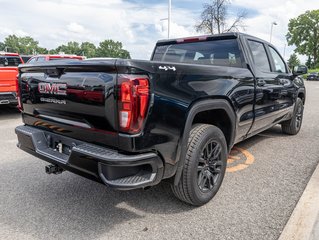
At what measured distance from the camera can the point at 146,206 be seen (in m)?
3.00

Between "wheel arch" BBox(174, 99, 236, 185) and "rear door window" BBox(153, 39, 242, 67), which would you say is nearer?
"wheel arch" BBox(174, 99, 236, 185)

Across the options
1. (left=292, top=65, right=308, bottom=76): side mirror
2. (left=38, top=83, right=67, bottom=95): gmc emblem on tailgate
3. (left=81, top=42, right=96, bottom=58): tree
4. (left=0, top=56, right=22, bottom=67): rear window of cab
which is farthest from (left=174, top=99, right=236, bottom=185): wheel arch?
(left=81, top=42, right=96, bottom=58): tree

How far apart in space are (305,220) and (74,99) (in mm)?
2345

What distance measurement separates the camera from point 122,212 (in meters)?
2.89

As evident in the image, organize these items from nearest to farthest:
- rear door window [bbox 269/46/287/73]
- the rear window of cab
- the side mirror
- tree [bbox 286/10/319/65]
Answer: rear door window [bbox 269/46/287/73] < the side mirror < the rear window of cab < tree [bbox 286/10/319/65]

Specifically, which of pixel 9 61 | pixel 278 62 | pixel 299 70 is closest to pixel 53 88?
pixel 278 62

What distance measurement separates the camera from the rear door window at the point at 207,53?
3.80m

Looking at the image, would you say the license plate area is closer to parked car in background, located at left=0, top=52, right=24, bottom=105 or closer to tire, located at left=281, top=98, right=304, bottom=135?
tire, located at left=281, top=98, right=304, bottom=135

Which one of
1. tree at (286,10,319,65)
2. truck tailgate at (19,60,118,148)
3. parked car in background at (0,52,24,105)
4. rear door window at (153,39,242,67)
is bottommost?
parked car in background at (0,52,24,105)

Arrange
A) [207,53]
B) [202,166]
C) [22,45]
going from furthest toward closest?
[22,45] < [207,53] < [202,166]

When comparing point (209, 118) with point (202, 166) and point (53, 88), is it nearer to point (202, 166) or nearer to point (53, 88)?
point (202, 166)

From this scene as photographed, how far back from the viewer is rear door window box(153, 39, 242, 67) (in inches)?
150

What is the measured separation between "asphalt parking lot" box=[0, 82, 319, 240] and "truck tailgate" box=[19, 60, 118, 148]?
82 centimetres

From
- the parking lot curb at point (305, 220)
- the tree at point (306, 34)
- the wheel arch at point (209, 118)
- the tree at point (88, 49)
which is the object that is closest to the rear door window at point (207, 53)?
the wheel arch at point (209, 118)
